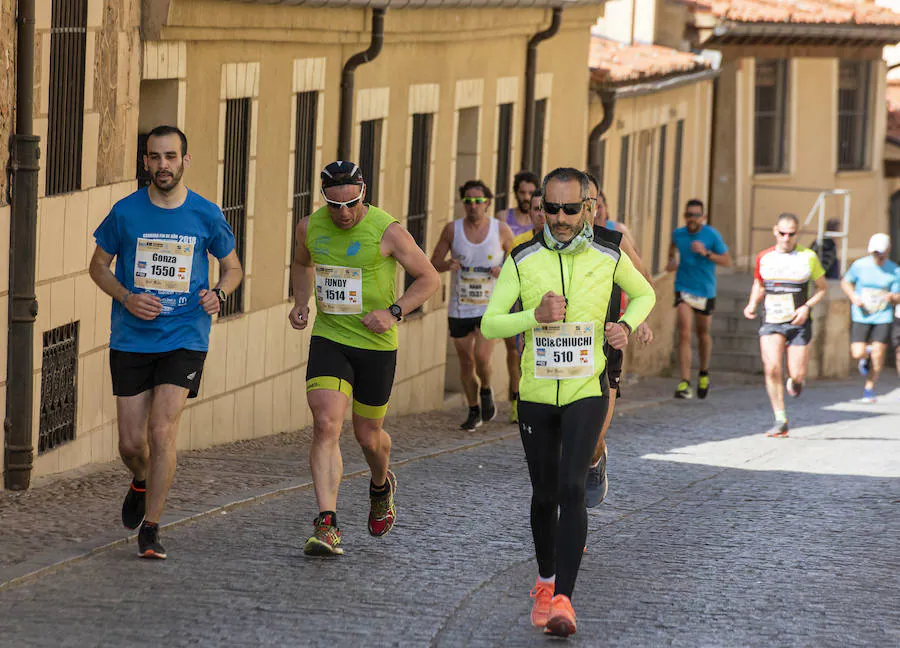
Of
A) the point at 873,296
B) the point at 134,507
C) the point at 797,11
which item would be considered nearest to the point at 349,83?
the point at 134,507

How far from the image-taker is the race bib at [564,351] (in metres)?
7.66

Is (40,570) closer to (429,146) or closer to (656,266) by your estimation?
(429,146)

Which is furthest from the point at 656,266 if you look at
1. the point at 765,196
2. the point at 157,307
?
the point at 157,307

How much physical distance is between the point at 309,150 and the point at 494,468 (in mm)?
4023

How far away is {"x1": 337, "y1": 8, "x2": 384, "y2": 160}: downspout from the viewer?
52.9ft

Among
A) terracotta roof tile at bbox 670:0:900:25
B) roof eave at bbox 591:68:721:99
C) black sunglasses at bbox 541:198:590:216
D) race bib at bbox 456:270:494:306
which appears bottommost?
race bib at bbox 456:270:494:306

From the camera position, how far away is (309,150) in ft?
51.5

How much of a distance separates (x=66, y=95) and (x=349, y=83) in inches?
200

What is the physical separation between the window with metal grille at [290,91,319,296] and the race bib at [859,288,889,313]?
28.8 feet

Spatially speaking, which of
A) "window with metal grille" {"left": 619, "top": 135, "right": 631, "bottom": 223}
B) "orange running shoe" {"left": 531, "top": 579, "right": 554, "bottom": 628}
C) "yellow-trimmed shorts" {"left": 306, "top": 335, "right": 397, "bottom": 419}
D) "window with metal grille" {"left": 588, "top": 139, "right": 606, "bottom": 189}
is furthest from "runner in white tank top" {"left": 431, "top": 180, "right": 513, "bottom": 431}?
"window with metal grille" {"left": 619, "top": 135, "right": 631, "bottom": 223}

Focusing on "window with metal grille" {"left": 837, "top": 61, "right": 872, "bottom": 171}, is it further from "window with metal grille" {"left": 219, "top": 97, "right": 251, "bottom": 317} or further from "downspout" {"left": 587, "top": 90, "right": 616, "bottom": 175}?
"window with metal grille" {"left": 219, "top": 97, "right": 251, "bottom": 317}

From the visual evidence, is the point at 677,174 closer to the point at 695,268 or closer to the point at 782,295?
the point at 695,268

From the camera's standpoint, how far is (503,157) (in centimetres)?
2136

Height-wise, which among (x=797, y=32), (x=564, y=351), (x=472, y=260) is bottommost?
(x=564, y=351)
